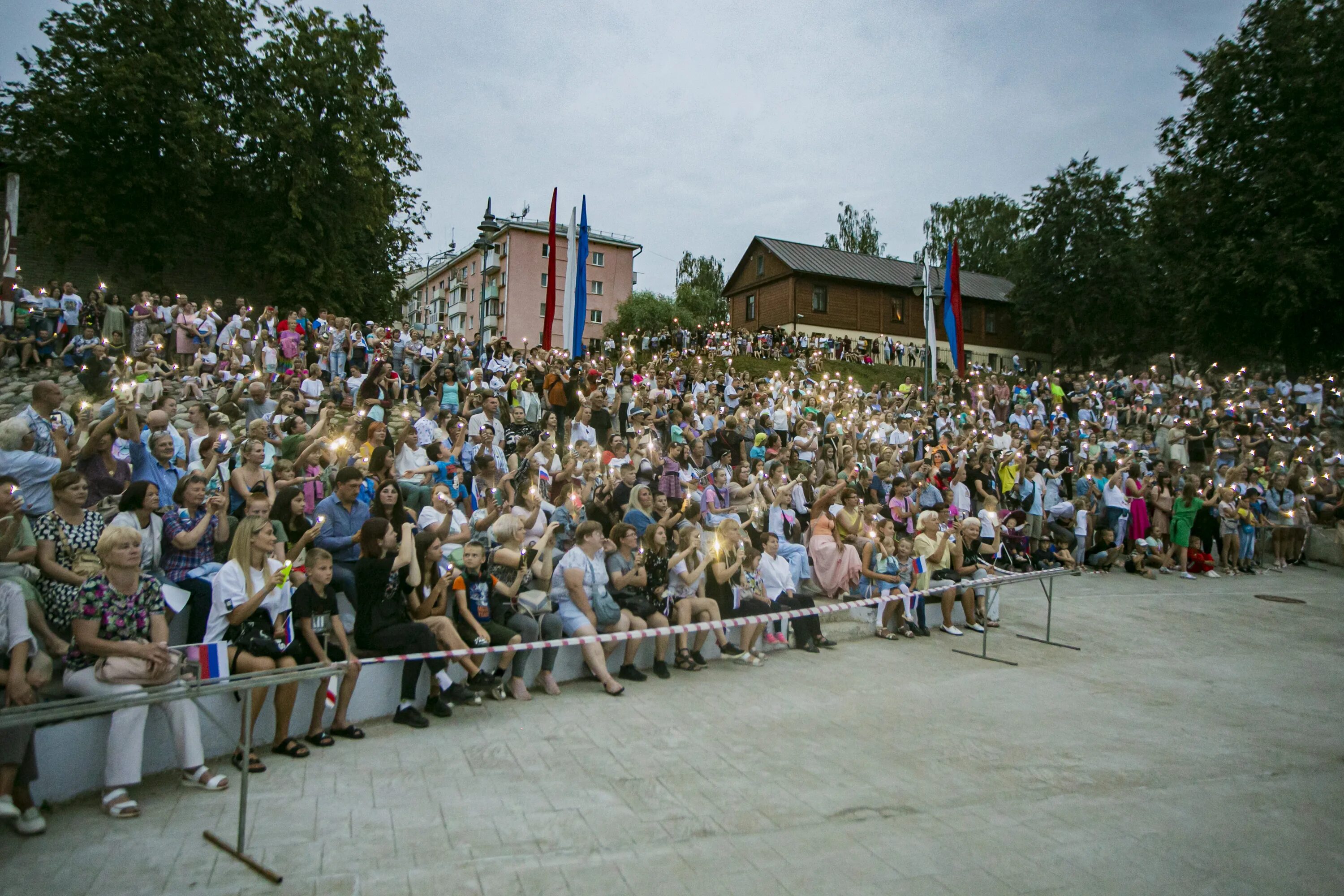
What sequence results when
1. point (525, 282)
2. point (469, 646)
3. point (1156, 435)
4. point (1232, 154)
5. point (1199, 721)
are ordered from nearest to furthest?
point (469, 646)
point (1199, 721)
point (1156, 435)
point (1232, 154)
point (525, 282)

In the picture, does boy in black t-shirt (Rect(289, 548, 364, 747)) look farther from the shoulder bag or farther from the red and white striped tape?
the shoulder bag

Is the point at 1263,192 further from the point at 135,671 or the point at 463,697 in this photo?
the point at 135,671

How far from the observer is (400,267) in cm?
3053

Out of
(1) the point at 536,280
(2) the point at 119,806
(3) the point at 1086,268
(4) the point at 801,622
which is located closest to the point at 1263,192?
(3) the point at 1086,268

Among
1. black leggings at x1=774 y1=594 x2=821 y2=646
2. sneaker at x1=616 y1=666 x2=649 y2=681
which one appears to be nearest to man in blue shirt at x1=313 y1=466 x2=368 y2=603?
sneaker at x1=616 y1=666 x2=649 y2=681

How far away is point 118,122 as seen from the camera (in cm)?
2139

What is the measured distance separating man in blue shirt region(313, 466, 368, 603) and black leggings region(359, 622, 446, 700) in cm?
68

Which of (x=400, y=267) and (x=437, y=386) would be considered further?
(x=400, y=267)

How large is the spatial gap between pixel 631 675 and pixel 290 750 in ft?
9.56

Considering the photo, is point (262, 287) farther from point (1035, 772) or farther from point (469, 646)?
point (1035, 772)

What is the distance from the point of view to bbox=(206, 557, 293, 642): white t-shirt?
484 centimetres

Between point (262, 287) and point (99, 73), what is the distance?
7.15 m

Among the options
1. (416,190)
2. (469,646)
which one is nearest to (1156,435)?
(469,646)

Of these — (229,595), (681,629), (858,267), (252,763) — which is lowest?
(252,763)
